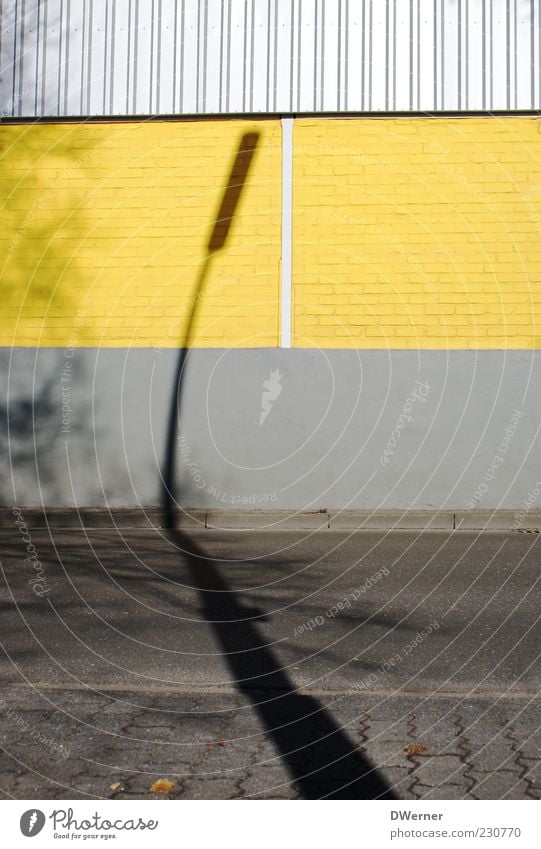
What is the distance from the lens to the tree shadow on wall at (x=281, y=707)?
3676mm

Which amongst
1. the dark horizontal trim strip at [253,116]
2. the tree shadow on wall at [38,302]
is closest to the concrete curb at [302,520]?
the tree shadow on wall at [38,302]

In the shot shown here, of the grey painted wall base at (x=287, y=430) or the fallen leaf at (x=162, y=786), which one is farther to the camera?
the grey painted wall base at (x=287, y=430)

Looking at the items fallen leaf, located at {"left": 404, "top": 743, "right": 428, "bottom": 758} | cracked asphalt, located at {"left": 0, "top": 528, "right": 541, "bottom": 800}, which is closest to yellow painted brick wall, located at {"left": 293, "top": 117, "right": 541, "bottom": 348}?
cracked asphalt, located at {"left": 0, "top": 528, "right": 541, "bottom": 800}

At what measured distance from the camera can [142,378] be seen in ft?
40.2

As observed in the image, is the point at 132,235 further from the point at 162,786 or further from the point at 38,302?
the point at 162,786

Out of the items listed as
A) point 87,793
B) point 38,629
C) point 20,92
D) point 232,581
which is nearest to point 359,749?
point 87,793

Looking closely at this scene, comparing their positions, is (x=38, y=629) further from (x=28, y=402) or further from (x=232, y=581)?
(x=28, y=402)

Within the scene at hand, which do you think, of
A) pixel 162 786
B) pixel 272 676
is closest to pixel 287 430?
pixel 272 676

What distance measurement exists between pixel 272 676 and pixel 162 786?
1699 mm

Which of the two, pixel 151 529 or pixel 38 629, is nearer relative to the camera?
pixel 38 629

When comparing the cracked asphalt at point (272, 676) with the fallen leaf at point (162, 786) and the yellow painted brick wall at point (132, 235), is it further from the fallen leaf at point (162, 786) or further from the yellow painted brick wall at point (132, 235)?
the yellow painted brick wall at point (132, 235)

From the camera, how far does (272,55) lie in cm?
1227

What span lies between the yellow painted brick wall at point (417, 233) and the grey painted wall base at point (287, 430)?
368 millimetres

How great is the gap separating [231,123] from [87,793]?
33.1 feet
